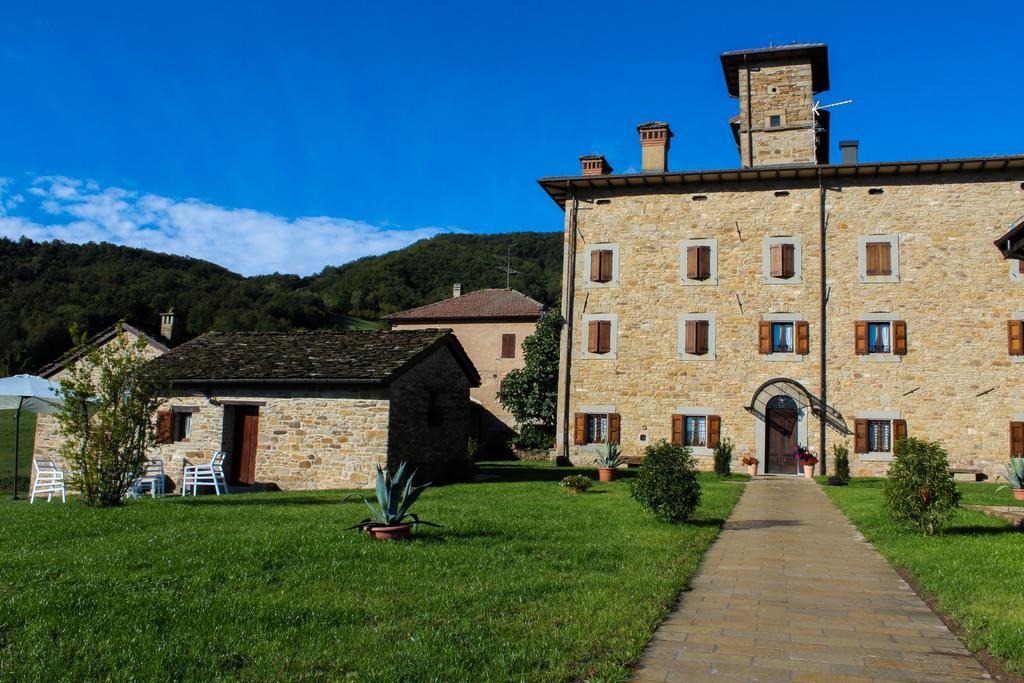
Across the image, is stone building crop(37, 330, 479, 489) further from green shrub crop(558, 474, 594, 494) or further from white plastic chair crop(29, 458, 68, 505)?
green shrub crop(558, 474, 594, 494)

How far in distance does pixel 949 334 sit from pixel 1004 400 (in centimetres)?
242

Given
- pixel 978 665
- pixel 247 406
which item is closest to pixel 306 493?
pixel 247 406

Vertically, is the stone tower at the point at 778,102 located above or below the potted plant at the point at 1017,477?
above

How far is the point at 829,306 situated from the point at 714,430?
5.29 m

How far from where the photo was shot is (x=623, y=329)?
2533 centimetres

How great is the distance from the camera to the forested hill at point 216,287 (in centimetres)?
4444

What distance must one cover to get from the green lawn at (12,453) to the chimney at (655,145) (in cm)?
2208

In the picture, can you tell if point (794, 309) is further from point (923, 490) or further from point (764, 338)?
point (923, 490)

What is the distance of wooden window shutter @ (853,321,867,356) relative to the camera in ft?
76.5

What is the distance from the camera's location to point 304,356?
18438mm

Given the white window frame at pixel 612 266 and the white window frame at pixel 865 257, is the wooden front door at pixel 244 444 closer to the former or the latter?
the white window frame at pixel 612 266

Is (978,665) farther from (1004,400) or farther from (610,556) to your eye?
(1004,400)

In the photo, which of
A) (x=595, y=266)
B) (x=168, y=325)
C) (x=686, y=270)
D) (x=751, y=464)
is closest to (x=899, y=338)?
(x=751, y=464)

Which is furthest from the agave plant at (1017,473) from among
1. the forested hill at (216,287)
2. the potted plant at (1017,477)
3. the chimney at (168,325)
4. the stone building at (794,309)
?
the forested hill at (216,287)
